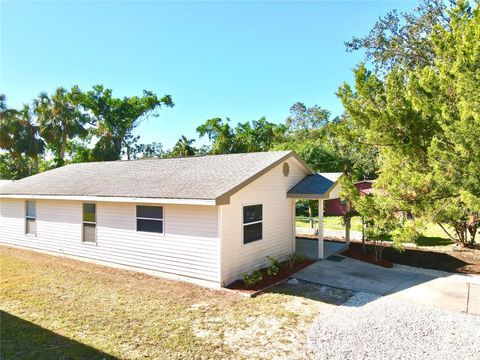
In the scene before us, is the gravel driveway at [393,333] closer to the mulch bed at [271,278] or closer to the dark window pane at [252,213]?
the mulch bed at [271,278]

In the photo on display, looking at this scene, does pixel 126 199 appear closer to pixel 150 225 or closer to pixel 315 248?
pixel 150 225

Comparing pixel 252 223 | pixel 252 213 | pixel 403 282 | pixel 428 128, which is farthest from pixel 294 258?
pixel 428 128

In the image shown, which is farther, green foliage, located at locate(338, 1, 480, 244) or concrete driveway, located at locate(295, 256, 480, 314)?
concrete driveway, located at locate(295, 256, 480, 314)

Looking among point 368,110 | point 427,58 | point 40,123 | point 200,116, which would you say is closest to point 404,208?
point 368,110

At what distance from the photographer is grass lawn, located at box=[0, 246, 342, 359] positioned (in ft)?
17.2

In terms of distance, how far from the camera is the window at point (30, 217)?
44.0 feet

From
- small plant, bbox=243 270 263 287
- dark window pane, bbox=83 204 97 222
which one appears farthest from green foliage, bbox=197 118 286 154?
small plant, bbox=243 270 263 287

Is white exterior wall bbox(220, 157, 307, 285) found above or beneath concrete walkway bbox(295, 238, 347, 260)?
above

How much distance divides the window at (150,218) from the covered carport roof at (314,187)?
4639mm

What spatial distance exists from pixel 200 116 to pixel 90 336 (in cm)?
4025

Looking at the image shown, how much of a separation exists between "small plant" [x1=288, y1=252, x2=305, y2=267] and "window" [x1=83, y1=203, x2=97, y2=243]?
6922 mm

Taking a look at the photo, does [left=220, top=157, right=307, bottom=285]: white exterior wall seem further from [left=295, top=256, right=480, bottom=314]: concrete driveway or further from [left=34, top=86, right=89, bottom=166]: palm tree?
[left=34, top=86, right=89, bottom=166]: palm tree

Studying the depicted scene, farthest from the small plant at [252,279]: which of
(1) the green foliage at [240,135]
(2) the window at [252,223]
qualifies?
(1) the green foliage at [240,135]

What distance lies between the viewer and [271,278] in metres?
9.39
